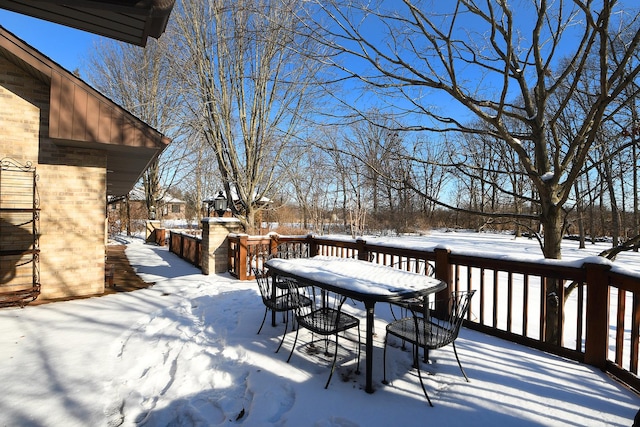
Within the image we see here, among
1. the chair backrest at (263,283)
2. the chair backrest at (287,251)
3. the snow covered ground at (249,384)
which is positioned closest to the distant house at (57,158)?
the snow covered ground at (249,384)

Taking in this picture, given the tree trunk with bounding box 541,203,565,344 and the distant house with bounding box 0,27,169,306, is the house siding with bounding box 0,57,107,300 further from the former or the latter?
the tree trunk with bounding box 541,203,565,344

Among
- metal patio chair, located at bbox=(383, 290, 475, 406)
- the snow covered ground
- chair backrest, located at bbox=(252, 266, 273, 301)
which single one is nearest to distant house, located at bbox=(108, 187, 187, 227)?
chair backrest, located at bbox=(252, 266, 273, 301)

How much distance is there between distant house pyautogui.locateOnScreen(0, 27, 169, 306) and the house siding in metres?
0.01

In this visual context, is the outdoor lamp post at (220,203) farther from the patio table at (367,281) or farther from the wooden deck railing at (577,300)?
the patio table at (367,281)

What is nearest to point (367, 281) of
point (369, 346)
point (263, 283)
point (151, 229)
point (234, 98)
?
point (369, 346)

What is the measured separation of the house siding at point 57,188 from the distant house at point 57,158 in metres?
0.01

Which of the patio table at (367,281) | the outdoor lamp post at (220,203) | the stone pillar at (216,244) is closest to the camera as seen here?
the patio table at (367,281)

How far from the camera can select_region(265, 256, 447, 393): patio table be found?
2512 millimetres

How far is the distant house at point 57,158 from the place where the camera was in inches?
190

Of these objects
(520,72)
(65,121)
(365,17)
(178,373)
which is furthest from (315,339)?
(65,121)

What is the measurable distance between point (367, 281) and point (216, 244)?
217 inches

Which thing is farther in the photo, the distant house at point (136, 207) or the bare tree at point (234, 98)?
the distant house at point (136, 207)

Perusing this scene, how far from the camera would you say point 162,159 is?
1736 cm

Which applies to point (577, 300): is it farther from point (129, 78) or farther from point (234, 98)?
point (129, 78)
